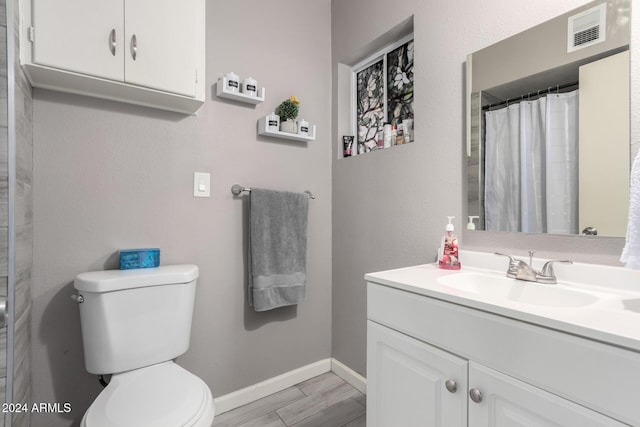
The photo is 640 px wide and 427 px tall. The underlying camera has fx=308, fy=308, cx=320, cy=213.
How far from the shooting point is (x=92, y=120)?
1.31 metres

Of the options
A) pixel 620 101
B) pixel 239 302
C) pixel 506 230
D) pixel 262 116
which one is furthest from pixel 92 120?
pixel 620 101

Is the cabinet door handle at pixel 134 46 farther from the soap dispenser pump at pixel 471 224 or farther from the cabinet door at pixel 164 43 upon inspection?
the soap dispenser pump at pixel 471 224

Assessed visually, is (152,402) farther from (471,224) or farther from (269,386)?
(471,224)

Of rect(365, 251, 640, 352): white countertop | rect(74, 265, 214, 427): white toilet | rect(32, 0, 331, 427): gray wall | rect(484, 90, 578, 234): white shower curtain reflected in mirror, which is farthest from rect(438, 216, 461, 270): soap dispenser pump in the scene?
rect(74, 265, 214, 427): white toilet

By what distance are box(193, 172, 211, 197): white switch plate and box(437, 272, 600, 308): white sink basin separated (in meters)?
1.16

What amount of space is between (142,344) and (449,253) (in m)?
1.28

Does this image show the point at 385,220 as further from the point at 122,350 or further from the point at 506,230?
the point at 122,350

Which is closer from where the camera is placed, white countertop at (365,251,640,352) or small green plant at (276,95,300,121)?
white countertop at (365,251,640,352)

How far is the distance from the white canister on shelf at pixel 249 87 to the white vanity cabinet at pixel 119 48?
0.26m

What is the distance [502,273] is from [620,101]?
640 mm

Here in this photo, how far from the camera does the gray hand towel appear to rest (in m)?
1.64

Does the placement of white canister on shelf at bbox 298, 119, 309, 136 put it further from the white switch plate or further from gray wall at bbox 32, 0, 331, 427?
the white switch plate

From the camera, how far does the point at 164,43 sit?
49.8 inches

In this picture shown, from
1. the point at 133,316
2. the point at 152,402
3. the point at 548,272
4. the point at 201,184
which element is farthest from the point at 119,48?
the point at 548,272
